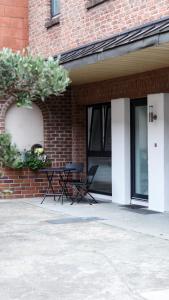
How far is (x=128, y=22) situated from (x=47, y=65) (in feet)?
18.8

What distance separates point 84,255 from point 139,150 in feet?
16.7

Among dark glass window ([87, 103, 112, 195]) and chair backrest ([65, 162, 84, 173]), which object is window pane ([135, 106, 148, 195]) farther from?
chair backrest ([65, 162, 84, 173])

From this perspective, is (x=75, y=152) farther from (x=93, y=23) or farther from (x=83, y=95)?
(x=93, y=23)

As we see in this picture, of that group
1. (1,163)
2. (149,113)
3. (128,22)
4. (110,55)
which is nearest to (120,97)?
(149,113)

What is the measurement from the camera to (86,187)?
527 inches

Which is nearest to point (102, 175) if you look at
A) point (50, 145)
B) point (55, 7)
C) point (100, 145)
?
point (100, 145)

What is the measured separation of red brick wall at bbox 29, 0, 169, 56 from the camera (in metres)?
10.4

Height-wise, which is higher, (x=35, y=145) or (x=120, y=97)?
(x=120, y=97)

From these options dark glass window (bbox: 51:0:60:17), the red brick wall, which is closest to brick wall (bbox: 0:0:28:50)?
the red brick wall

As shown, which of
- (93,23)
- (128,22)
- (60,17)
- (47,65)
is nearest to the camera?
(47,65)

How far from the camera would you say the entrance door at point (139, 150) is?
12.2 m

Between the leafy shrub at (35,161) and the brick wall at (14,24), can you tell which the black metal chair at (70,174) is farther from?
the brick wall at (14,24)

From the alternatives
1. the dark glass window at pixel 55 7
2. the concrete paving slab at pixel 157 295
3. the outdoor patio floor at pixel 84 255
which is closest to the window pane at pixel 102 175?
the outdoor patio floor at pixel 84 255

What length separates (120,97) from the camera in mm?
12539
